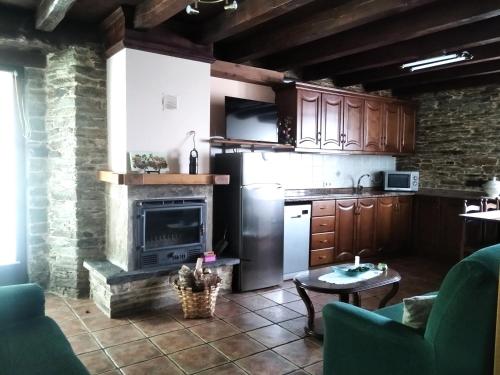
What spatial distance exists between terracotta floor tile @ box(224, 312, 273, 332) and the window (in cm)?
226

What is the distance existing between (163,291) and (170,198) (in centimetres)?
86

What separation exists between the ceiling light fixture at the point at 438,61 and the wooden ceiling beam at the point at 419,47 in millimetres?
84

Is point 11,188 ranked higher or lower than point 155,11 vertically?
lower

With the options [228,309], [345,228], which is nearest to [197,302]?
[228,309]

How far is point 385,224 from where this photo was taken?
5.55m

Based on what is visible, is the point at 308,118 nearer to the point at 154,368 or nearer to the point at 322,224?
the point at 322,224

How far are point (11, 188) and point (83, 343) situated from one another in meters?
1.93

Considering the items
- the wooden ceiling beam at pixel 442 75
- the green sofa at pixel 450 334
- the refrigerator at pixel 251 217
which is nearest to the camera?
the green sofa at pixel 450 334

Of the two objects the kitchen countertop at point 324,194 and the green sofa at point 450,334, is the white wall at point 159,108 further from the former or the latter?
the green sofa at point 450,334

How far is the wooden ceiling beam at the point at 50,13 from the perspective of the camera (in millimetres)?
2932

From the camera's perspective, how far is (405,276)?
476 centimetres

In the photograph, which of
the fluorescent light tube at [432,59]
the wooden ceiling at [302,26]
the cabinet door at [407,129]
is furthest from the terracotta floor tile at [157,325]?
the cabinet door at [407,129]

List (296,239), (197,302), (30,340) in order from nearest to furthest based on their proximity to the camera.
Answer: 1. (30,340)
2. (197,302)
3. (296,239)

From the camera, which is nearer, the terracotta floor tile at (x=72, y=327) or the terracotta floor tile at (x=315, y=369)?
the terracotta floor tile at (x=315, y=369)
